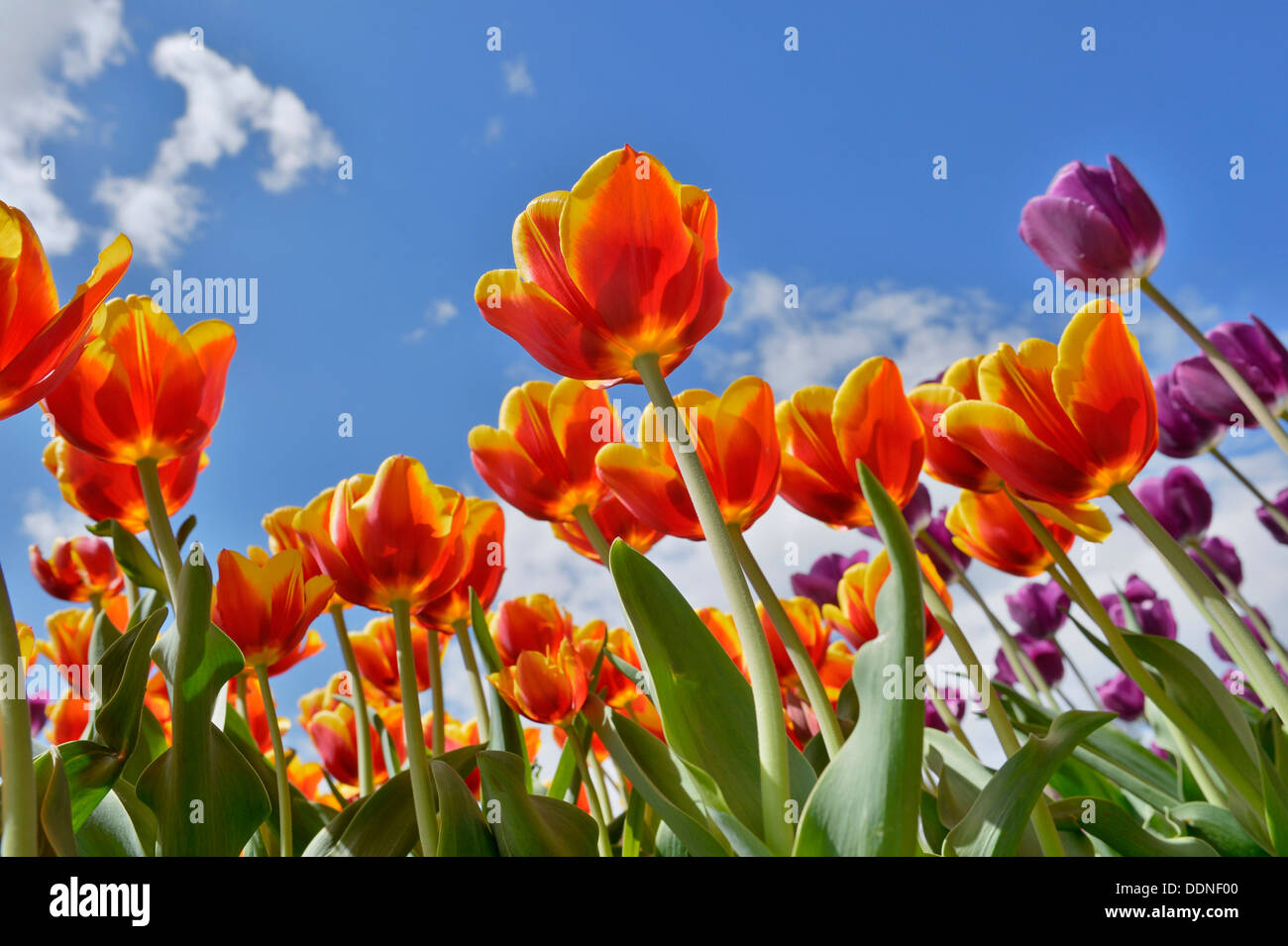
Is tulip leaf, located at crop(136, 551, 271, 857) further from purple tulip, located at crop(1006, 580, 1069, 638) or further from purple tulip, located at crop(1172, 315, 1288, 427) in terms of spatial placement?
purple tulip, located at crop(1006, 580, 1069, 638)

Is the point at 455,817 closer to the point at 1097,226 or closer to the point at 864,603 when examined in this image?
the point at 864,603

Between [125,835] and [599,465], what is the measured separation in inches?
20.8

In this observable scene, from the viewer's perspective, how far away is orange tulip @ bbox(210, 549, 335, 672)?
877 mm

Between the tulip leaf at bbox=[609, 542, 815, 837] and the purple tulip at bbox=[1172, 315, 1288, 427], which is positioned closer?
the tulip leaf at bbox=[609, 542, 815, 837]

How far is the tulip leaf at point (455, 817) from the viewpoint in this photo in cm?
69

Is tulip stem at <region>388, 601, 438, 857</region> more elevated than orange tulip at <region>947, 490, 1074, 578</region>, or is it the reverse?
orange tulip at <region>947, 490, 1074, 578</region>

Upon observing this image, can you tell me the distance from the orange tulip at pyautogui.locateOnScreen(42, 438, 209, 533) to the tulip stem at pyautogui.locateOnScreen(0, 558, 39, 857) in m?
0.61

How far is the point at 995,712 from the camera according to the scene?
2.32 ft

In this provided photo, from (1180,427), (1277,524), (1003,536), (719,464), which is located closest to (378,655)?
(719,464)

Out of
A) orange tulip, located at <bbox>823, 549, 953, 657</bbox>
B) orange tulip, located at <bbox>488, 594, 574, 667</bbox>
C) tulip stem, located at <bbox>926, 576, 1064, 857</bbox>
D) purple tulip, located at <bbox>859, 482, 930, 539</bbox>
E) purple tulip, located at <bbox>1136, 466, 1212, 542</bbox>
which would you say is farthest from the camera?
purple tulip, located at <bbox>1136, 466, 1212, 542</bbox>

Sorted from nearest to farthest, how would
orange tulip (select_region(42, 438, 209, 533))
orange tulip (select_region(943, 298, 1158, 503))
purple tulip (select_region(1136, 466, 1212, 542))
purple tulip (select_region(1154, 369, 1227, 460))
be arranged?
orange tulip (select_region(943, 298, 1158, 503)), orange tulip (select_region(42, 438, 209, 533)), purple tulip (select_region(1154, 369, 1227, 460)), purple tulip (select_region(1136, 466, 1212, 542))

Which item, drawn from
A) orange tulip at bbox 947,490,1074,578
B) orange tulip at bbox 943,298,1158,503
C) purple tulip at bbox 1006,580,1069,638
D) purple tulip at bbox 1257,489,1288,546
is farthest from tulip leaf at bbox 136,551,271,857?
purple tulip at bbox 1257,489,1288,546

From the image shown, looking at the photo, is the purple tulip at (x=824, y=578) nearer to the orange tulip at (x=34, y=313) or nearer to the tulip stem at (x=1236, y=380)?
the tulip stem at (x=1236, y=380)
